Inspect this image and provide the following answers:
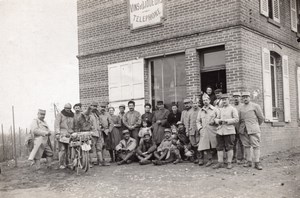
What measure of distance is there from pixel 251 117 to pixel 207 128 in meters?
1.10

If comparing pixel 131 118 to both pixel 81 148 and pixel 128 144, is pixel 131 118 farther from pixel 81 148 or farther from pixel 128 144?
pixel 81 148

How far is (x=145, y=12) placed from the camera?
11781mm

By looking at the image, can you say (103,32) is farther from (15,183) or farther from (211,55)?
(15,183)

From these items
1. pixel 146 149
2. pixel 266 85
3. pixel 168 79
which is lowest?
pixel 146 149

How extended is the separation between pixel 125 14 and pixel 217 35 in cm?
344

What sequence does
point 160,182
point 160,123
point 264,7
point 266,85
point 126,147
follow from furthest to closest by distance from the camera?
point 264,7 → point 266,85 → point 126,147 → point 160,123 → point 160,182

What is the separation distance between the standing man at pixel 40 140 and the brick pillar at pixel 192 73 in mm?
4137

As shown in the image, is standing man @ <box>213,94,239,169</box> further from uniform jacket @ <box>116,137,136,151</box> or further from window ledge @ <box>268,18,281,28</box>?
window ledge @ <box>268,18,281,28</box>

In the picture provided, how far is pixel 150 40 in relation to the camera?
38.3 feet

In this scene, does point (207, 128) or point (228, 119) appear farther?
point (207, 128)

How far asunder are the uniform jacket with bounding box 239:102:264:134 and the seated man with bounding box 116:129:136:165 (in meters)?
3.06

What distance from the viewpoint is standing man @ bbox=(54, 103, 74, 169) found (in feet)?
32.7

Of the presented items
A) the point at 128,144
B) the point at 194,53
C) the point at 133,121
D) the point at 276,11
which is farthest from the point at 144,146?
the point at 276,11

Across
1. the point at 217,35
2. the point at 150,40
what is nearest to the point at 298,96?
the point at 217,35
